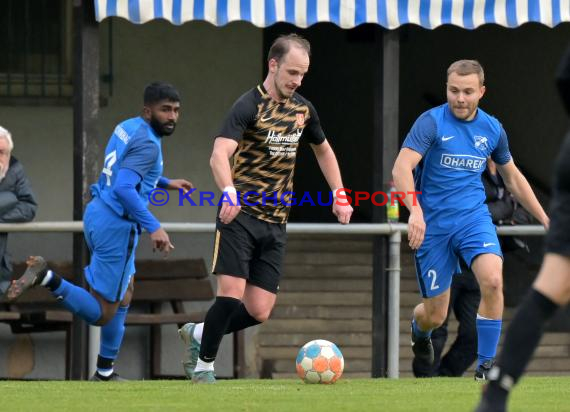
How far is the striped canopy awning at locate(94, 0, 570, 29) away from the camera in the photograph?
35.8ft

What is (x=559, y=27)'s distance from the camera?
15.1 meters

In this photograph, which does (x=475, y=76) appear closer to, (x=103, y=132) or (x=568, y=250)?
(x=568, y=250)

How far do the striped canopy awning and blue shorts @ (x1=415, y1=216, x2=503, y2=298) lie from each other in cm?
276

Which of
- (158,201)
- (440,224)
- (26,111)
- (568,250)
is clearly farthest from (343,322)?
(568,250)

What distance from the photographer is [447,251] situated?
9.02 meters

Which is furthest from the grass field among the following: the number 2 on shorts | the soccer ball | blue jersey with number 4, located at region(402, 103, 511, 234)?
blue jersey with number 4, located at region(402, 103, 511, 234)

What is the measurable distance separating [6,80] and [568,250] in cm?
906

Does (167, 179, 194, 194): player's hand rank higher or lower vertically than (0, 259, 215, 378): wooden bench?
higher

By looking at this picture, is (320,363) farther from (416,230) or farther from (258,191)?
(258,191)

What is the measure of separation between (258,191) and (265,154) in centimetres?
22

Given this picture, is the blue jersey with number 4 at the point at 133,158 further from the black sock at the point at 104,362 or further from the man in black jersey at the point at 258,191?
the man in black jersey at the point at 258,191

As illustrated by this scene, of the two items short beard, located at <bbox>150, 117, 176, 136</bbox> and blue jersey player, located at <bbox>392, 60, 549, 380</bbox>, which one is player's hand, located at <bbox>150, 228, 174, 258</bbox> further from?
blue jersey player, located at <bbox>392, 60, 549, 380</bbox>

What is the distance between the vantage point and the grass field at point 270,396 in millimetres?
7129

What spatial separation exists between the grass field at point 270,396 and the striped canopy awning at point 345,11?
3142 millimetres
